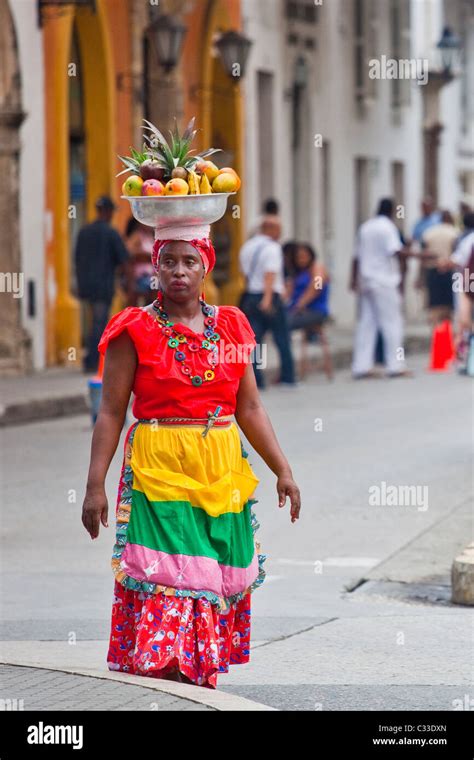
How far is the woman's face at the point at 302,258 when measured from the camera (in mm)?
22614

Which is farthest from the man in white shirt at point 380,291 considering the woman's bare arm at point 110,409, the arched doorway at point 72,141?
the woman's bare arm at point 110,409

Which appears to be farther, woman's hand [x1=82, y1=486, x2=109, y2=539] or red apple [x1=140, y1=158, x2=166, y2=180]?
red apple [x1=140, y1=158, x2=166, y2=180]

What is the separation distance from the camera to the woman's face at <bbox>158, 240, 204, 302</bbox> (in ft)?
20.3

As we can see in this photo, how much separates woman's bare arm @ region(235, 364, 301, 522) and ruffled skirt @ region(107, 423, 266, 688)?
3.7 inches

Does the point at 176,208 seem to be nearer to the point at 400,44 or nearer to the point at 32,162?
the point at 32,162

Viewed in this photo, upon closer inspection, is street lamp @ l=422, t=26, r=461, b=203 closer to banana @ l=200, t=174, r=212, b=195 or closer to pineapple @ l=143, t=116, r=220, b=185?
pineapple @ l=143, t=116, r=220, b=185

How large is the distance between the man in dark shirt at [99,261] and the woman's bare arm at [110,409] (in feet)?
48.4

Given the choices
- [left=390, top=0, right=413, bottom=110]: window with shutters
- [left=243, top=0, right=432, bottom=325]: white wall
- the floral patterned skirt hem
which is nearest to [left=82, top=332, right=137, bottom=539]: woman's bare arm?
the floral patterned skirt hem

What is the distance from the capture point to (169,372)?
614 cm

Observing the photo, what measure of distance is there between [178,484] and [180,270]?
681 millimetres

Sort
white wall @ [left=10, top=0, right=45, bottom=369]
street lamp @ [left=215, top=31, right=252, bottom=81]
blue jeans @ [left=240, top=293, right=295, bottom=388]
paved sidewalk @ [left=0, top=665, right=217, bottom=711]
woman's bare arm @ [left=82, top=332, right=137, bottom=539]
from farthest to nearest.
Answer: street lamp @ [left=215, top=31, right=252, bottom=81]
white wall @ [left=10, top=0, right=45, bottom=369]
blue jeans @ [left=240, top=293, right=295, bottom=388]
woman's bare arm @ [left=82, top=332, right=137, bottom=539]
paved sidewalk @ [left=0, top=665, right=217, bottom=711]

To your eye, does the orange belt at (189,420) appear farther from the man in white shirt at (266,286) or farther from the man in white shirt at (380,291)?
the man in white shirt at (380,291)

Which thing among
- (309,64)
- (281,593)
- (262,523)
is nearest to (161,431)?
(281,593)
